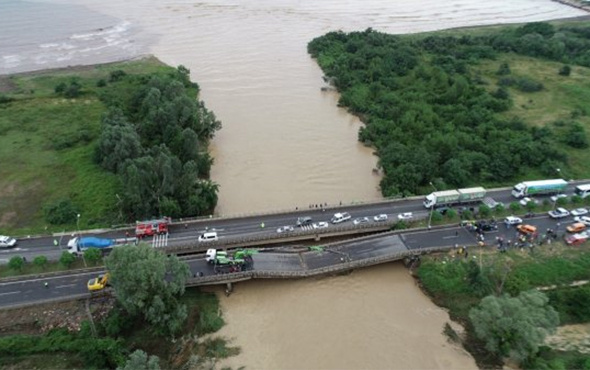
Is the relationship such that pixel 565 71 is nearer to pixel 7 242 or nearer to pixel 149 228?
pixel 149 228

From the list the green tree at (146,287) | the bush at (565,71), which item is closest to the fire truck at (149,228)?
the green tree at (146,287)

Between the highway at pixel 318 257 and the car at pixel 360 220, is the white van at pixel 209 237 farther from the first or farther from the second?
the car at pixel 360 220

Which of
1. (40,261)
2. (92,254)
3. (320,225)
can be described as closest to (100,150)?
(40,261)

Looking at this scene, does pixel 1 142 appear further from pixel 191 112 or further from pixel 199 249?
pixel 199 249

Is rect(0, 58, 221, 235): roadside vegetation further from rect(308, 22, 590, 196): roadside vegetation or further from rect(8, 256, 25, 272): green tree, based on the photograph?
rect(308, 22, 590, 196): roadside vegetation

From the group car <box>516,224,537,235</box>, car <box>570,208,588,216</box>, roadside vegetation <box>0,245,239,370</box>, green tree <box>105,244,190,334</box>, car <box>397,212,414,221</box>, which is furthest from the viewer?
car <box>570,208,588,216</box>

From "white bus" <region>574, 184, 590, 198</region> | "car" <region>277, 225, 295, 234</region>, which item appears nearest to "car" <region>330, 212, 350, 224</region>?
"car" <region>277, 225, 295, 234</region>
